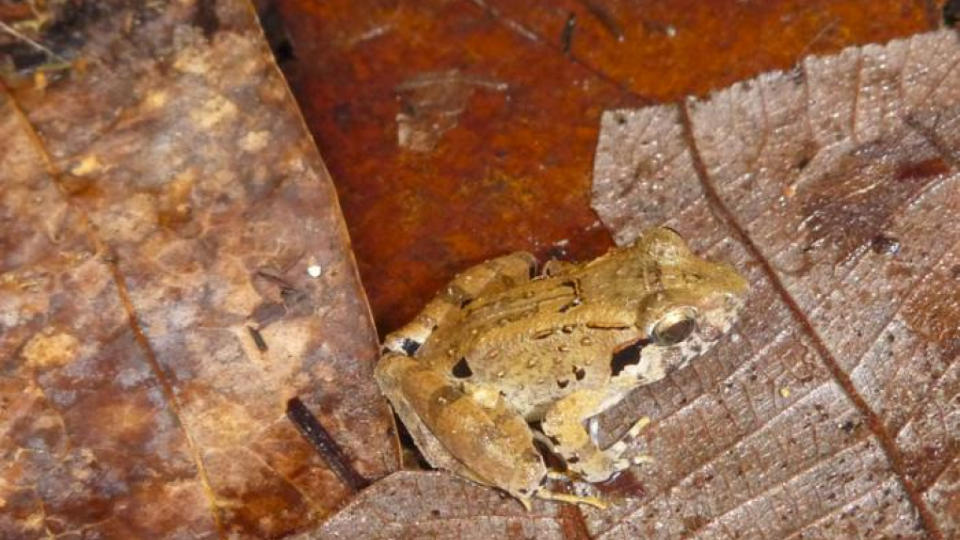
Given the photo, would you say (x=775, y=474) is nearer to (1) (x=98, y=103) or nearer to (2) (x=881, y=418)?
(2) (x=881, y=418)

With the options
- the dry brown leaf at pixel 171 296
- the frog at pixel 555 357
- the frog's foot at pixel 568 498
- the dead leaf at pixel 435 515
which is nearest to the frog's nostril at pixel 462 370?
the frog at pixel 555 357

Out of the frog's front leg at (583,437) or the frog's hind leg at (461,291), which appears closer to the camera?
the frog's front leg at (583,437)

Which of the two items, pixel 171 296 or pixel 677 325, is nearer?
pixel 677 325

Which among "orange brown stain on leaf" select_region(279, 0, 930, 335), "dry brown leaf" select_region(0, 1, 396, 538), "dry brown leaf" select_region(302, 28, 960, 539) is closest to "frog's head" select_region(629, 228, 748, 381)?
"dry brown leaf" select_region(302, 28, 960, 539)

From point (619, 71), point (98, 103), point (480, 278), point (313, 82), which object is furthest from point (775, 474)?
point (98, 103)

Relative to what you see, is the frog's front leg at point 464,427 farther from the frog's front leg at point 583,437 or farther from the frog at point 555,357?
the frog's front leg at point 583,437

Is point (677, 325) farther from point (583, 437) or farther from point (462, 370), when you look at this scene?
point (462, 370)

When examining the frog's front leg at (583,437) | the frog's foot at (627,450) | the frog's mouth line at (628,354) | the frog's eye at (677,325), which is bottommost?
the frog's front leg at (583,437)

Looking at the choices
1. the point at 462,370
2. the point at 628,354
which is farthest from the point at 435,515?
the point at 628,354
